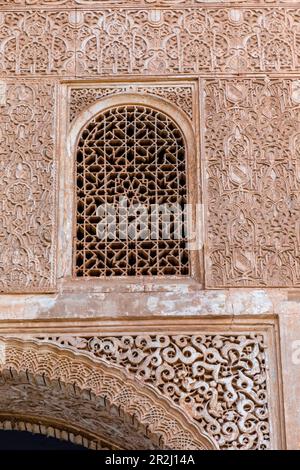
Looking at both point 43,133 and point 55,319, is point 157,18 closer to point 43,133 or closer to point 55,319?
point 43,133

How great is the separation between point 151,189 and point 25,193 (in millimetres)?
746

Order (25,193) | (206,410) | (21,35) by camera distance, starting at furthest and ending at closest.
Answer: (21,35) < (25,193) < (206,410)

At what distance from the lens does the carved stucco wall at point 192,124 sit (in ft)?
22.1

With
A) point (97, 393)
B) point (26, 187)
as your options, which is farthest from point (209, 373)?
point (26, 187)

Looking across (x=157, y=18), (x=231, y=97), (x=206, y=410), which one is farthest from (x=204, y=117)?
(x=206, y=410)

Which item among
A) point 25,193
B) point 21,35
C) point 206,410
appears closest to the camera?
point 206,410

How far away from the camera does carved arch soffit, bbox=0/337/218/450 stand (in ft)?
21.1

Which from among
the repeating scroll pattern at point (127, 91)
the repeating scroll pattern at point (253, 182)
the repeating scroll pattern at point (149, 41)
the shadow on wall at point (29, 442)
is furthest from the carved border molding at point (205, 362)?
the shadow on wall at point (29, 442)

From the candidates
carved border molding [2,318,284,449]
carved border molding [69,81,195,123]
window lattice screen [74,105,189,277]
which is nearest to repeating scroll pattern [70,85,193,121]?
carved border molding [69,81,195,123]

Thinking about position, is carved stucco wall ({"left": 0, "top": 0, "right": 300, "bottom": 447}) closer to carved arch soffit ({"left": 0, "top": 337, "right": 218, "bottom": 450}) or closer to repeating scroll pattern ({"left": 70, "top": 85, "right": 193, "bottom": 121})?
repeating scroll pattern ({"left": 70, "top": 85, "right": 193, "bottom": 121})

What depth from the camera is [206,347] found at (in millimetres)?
6625

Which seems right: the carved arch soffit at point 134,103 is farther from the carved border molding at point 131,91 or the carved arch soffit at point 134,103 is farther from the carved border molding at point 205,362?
the carved border molding at point 205,362

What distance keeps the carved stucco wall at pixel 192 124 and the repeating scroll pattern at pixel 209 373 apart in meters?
0.14

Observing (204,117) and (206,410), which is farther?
(204,117)
